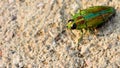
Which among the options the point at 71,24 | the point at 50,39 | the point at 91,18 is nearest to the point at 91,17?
the point at 91,18

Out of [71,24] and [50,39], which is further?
[50,39]

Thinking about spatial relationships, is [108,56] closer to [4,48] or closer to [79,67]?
[79,67]

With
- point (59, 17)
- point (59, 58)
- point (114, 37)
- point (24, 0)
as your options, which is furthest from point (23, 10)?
point (114, 37)

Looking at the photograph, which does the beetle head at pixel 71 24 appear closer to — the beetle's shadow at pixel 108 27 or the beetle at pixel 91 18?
the beetle at pixel 91 18

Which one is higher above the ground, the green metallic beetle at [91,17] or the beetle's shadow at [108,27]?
A: the green metallic beetle at [91,17]

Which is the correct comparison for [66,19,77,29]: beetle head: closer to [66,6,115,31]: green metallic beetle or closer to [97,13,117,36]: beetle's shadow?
[66,6,115,31]: green metallic beetle

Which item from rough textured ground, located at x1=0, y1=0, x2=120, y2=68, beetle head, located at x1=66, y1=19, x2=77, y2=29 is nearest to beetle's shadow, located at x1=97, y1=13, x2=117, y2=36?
rough textured ground, located at x1=0, y1=0, x2=120, y2=68

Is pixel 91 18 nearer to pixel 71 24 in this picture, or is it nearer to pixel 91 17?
pixel 91 17

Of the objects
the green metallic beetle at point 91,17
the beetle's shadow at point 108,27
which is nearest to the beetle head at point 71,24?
the green metallic beetle at point 91,17
